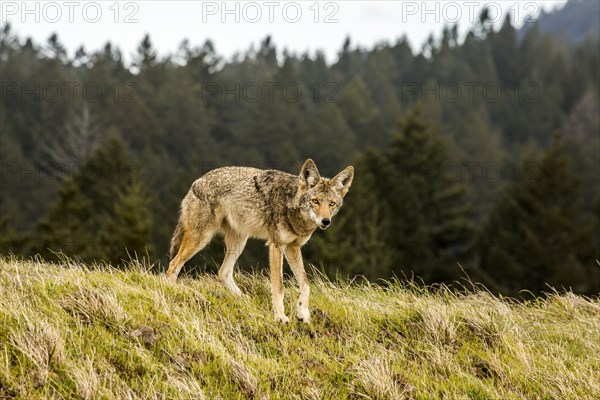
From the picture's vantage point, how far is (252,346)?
5.72 metres

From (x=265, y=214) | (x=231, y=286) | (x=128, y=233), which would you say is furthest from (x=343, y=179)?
(x=128, y=233)

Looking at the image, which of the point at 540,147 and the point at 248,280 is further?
the point at 540,147

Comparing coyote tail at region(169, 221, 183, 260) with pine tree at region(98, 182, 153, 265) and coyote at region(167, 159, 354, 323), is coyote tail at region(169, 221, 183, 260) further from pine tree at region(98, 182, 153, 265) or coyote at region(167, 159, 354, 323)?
pine tree at region(98, 182, 153, 265)

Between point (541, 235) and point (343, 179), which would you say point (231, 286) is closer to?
point (343, 179)

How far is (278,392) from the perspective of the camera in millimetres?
5105

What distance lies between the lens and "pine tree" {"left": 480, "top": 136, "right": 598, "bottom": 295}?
35906 mm

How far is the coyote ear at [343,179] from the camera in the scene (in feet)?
23.4

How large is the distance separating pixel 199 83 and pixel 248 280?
267 feet

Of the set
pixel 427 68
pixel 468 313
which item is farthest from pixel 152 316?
pixel 427 68

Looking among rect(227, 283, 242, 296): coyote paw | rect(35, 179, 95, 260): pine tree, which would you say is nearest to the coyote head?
rect(227, 283, 242, 296): coyote paw

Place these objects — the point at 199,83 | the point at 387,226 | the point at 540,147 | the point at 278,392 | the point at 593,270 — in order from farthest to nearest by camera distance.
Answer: the point at 199,83 < the point at 540,147 < the point at 387,226 < the point at 593,270 < the point at 278,392

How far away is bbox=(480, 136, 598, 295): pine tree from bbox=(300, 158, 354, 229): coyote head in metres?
30.7

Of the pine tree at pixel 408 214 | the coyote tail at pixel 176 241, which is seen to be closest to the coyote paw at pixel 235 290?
the coyote tail at pixel 176 241

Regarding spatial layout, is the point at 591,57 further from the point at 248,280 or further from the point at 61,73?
the point at 248,280
